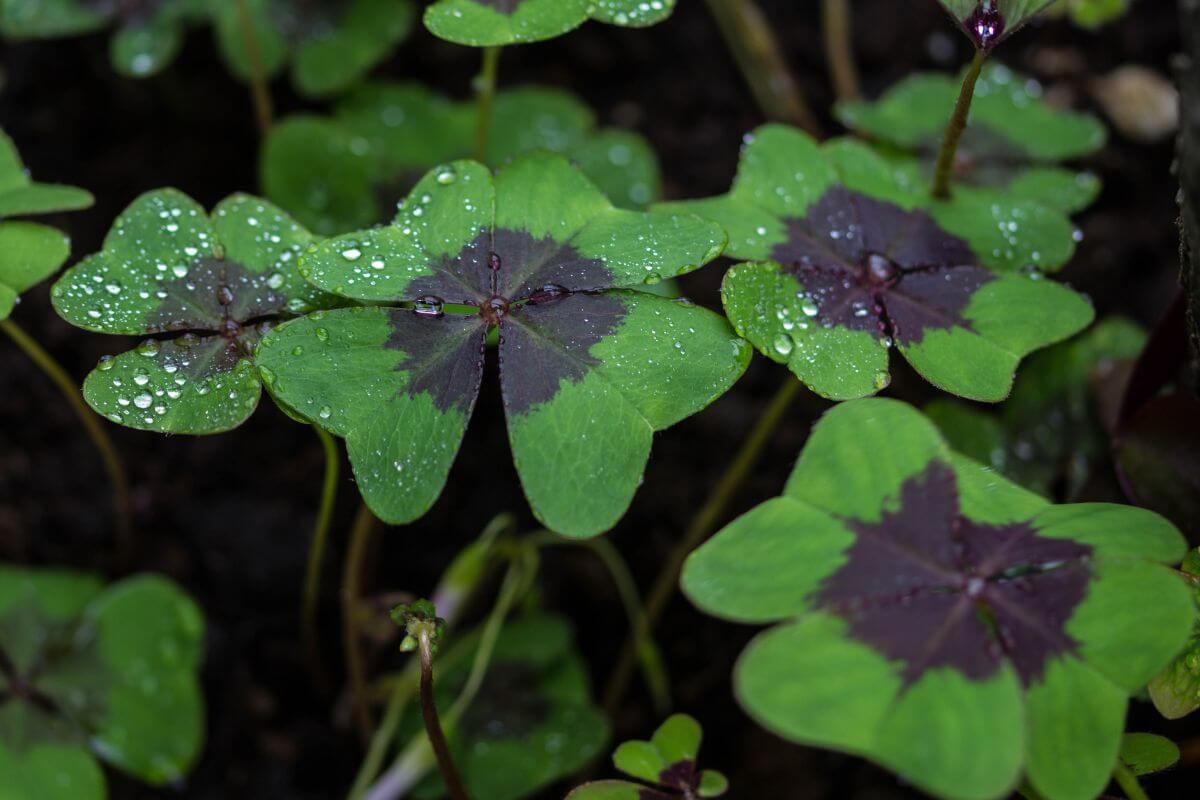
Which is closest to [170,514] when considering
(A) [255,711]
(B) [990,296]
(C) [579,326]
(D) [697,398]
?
(A) [255,711]

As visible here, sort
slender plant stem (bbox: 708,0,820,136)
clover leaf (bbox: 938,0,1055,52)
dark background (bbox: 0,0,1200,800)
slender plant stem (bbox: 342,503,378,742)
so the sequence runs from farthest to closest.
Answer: slender plant stem (bbox: 708,0,820,136), dark background (bbox: 0,0,1200,800), slender plant stem (bbox: 342,503,378,742), clover leaf (bbox: 938,0,1055,52)

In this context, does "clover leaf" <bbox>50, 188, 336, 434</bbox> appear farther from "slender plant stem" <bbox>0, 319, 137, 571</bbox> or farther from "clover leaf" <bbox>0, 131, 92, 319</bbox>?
"slender plant stem" <bbox>0, 319, 137, 571</bbox>

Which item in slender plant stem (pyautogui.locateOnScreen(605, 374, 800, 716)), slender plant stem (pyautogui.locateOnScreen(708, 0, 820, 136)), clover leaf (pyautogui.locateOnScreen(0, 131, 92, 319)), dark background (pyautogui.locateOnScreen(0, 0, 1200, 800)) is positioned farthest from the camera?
slender plant stem (pyautogui.locateOnScreen(708, 0, 820, 136))

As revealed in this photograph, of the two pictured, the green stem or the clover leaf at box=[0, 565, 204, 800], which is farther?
the green stem

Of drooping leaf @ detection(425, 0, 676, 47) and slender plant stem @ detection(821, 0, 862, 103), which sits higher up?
drooping leaf @ detection(425, 0, 676, 47)

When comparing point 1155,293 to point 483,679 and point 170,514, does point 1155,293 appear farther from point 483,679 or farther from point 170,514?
point 170,514

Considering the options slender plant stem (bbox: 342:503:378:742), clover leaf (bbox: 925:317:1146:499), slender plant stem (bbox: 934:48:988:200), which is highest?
slender plant stem (bbox: 934:48:988:200)

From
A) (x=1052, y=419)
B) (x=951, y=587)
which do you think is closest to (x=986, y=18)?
(x=951, y=587)

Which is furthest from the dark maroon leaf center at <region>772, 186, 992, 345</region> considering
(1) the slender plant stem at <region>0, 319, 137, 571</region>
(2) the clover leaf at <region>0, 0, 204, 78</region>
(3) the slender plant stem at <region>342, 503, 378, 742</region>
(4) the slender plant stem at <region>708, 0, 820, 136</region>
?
(2) the clover leaf at <region>0, 0, 204, 78</region>
